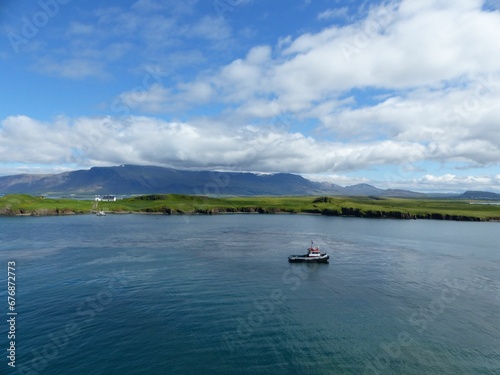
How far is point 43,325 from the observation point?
48531 mm

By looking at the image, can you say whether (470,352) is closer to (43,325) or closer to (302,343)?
(302,343)

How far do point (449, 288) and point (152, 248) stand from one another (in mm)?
86137

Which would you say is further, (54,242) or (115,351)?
(54,242)

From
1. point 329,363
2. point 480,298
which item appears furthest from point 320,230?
point 329,363

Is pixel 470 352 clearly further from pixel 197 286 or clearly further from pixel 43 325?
pixel 43 325

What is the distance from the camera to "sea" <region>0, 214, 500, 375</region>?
41.2 metres

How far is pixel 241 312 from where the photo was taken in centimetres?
5603

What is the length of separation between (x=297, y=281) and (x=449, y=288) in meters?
34.0

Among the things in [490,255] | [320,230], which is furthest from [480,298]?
[320,230]

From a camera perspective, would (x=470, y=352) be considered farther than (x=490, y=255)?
No

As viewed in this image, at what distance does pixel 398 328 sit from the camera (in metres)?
51.8

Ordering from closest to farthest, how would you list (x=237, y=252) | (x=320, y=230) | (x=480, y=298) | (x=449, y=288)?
(x=480, y=298) < (x=449, y=288) < (x=237, y=252) < (x=320, y=230)

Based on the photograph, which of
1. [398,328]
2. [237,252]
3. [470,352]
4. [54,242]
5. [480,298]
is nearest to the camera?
[470,352]

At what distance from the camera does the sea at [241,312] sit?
135 ft
